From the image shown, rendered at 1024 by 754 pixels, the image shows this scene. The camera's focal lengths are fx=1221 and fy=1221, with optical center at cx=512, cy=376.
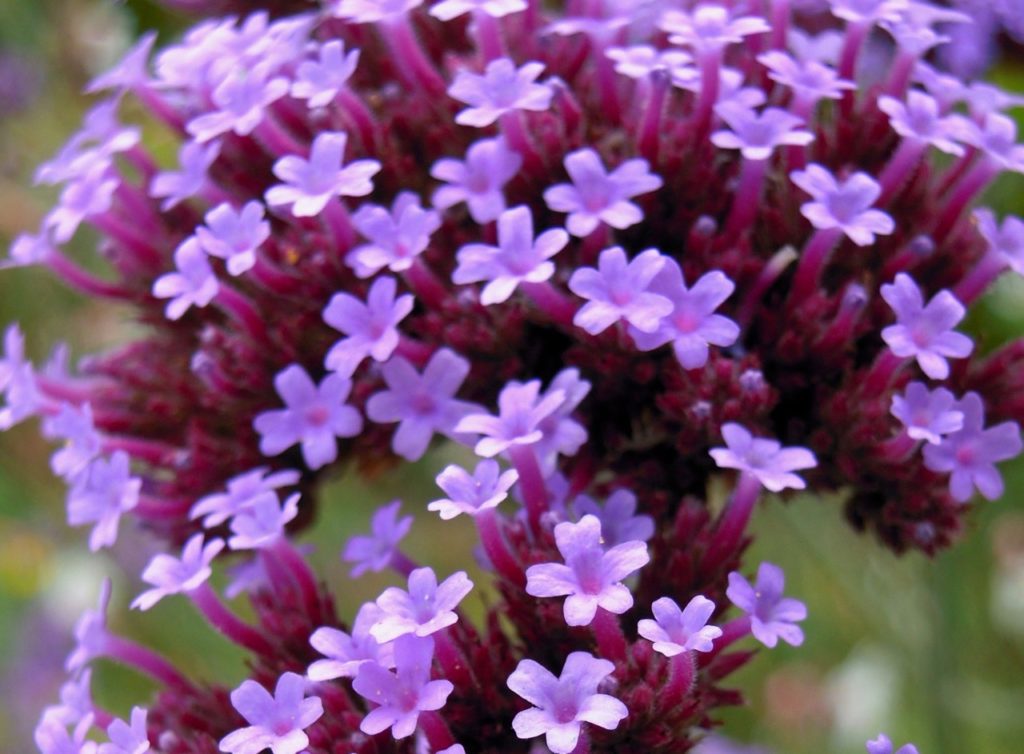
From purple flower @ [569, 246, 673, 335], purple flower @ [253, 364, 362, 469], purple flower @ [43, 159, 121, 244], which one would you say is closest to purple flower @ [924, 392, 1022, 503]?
purple flower @ [569, 246, 673, 335]

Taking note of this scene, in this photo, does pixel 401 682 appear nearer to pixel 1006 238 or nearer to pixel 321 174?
pixel 321 174

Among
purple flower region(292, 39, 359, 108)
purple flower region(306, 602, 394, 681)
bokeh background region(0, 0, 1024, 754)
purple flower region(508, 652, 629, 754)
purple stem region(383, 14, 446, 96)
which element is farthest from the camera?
bokeh background region(0, 0, 1024, 754)

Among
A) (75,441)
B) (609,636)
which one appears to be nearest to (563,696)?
(609,636)

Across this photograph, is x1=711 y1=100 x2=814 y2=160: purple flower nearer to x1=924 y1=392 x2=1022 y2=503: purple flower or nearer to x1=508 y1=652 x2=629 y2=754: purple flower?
x1=924 y1=392 x2=1022 y2=503: purple flower

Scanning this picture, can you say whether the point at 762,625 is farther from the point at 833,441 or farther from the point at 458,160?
the point at 458,160

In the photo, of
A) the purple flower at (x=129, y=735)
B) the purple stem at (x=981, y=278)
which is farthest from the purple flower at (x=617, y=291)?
the purple flower at (x=129, y=735)

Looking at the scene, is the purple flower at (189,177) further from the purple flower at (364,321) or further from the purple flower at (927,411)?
the purple flower at (927,411)
